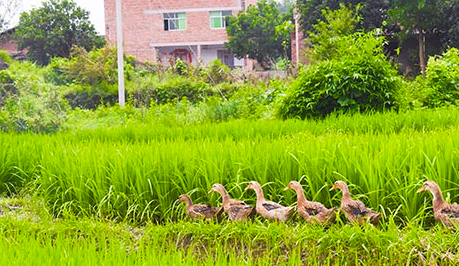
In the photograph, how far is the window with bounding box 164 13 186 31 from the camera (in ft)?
79.0

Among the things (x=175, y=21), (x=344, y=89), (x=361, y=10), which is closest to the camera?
(x=344, y=89)

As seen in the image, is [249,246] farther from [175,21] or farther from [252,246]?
[175,21]

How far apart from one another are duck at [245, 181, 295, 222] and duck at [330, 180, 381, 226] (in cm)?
24

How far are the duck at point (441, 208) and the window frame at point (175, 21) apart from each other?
22105 millimetres

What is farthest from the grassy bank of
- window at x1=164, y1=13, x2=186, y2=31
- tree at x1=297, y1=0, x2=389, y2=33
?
window at x1=164, y1=13, x2=186, y2=31

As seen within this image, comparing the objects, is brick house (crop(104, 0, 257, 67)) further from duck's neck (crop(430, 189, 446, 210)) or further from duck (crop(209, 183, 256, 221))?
duck's neck (crop(430, 189, 446, 210))

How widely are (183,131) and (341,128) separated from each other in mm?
1477

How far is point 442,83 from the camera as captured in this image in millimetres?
8898

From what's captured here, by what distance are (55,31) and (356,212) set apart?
21.4 meters

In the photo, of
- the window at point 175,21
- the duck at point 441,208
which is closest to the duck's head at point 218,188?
the duck at point 441,208

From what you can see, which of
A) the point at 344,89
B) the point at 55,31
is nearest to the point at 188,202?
the point at 344,89

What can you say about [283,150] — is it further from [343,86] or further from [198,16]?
[198,16]

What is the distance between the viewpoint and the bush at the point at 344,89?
23.9ft

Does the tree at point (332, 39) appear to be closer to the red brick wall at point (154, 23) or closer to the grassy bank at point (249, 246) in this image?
the grassy bank at point (249, 246)
